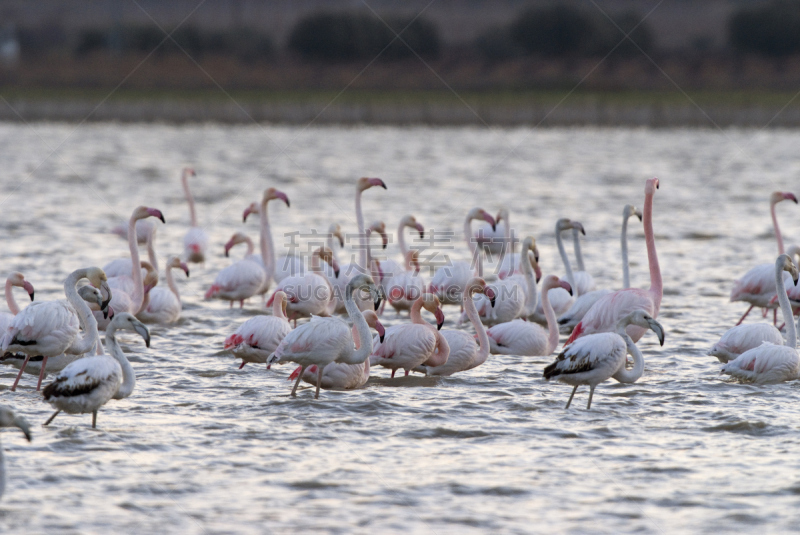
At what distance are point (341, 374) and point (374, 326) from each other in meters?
0.55

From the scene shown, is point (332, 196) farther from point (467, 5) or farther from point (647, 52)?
point (467, 5)

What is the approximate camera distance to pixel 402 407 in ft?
23.6

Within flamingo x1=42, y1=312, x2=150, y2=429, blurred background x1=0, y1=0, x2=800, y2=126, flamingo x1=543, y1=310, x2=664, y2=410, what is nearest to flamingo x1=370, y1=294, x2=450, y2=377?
flamingo x1=543, y1=310, x2=664, y2=410

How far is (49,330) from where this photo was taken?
705 cm

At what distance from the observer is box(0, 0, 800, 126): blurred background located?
36.3 meters

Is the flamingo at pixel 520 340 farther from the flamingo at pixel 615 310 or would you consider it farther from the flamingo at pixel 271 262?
the flamingo at pixel 271 262

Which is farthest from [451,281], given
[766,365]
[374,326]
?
[766,365]

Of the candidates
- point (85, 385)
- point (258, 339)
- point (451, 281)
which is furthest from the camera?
point (451, 281)

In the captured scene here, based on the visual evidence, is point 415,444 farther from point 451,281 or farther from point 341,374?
point 451,281

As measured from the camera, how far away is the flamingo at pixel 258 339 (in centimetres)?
789

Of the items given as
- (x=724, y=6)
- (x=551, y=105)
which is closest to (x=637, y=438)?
(x=551, y=105)

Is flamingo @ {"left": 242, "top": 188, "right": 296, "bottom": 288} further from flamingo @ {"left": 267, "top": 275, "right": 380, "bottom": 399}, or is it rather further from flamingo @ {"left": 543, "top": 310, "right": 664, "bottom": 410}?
flamingo @ {"left": 543, "top": 310, "right": 664, "bottom": 410}

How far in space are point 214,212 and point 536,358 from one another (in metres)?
11.3

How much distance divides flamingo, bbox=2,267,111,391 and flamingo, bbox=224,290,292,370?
1.14 m
